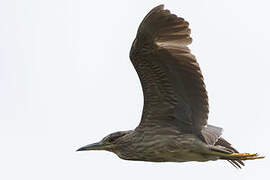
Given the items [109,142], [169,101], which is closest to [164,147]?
[169,101]

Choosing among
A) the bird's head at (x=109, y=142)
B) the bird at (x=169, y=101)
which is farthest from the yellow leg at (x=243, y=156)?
the bird's head at (x=109, y=142)

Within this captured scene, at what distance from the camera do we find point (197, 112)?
14766 mm

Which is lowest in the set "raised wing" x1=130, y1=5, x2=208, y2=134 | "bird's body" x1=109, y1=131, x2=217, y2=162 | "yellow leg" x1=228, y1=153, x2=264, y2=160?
"yellow leg" x1=228, y1=153, x2=264, y2=160

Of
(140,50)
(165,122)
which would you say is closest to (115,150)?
(165,122)

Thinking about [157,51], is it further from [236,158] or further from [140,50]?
[236,158]

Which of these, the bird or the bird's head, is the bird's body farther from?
the bird's head

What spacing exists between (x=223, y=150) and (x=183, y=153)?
71 cm

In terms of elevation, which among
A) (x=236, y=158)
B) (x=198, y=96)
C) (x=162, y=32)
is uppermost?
(x=162, y=32)

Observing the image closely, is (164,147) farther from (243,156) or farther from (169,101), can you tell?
(243,156)

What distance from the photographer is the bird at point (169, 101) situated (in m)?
14.4

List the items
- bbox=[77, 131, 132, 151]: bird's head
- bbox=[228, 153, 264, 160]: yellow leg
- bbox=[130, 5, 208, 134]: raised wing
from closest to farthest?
bbox=[130, 5, 208, 134]: raised wing → bbox=[228, 153, 264, 160]: yellow leg → bbox=[77, 131, 132, 151]: bird's head

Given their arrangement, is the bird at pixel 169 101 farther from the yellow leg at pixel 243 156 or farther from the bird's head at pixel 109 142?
the bird's head at pixel 109 142

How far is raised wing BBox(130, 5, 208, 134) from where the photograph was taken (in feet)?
47.1

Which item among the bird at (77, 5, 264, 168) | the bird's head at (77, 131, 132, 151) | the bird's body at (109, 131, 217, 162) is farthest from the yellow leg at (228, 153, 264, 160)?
the bird's head at (77, 131, 132, 151)
